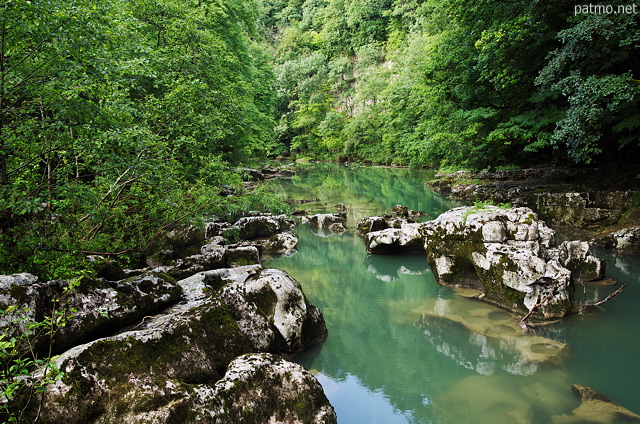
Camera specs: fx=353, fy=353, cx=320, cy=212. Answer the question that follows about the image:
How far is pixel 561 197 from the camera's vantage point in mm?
13383

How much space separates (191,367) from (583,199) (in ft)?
46.4

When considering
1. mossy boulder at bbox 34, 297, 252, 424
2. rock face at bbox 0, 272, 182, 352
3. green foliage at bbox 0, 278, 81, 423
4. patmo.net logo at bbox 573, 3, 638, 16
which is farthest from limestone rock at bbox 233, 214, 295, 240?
patmo.net logo at bbox 573, 3, 638, 16

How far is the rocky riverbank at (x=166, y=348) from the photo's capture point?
329 cm

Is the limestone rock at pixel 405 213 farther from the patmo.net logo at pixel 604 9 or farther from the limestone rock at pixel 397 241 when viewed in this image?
the patmo.net logo at pixel 604 9

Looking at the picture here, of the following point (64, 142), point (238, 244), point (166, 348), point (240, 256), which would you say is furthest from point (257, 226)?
point (166, 348)

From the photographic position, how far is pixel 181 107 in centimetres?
818

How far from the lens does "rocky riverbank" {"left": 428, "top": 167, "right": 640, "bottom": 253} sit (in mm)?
11102

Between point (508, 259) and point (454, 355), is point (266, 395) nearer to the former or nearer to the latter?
point (454, 355)

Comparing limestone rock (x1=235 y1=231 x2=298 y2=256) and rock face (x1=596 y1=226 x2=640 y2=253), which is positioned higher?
limestone rock (x1=235 y1=231 x2=298 y2=256)

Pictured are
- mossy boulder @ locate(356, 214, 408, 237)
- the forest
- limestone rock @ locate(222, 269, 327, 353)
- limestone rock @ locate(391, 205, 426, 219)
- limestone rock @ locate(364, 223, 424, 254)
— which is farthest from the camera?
limestone rock @ locate(391, 205, 426, 219)

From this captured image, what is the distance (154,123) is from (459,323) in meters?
8.02

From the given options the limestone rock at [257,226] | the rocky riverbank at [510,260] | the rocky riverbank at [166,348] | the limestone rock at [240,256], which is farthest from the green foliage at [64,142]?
the limestone rock at [257,226]

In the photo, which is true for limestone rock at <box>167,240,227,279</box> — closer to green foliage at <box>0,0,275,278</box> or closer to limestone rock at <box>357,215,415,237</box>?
green foliage at <box>0,0,275,278</box>

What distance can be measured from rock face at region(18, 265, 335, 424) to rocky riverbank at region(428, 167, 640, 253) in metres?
10.9
